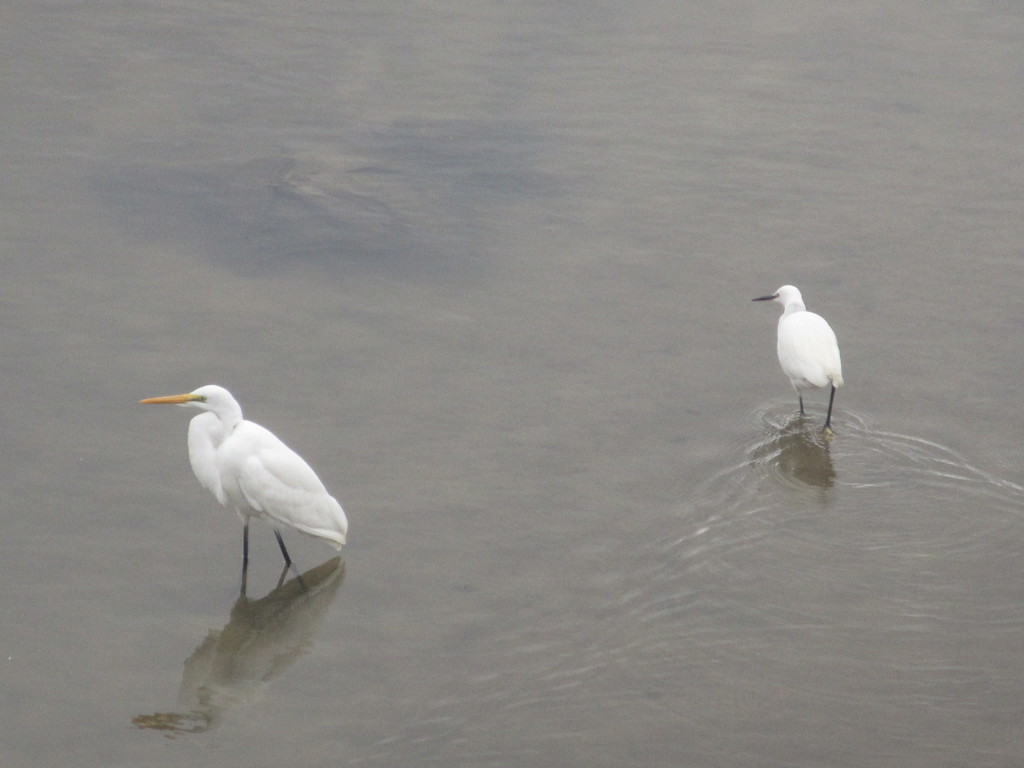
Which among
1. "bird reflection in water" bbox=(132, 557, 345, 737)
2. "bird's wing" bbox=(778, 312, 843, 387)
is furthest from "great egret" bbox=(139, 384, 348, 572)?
"bird's wing" bbox=(778, 312, 843, 387)

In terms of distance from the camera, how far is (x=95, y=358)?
770cm

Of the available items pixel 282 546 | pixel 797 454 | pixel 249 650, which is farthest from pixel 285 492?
pixel 797 454

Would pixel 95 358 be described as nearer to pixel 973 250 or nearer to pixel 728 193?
pixel 728 193

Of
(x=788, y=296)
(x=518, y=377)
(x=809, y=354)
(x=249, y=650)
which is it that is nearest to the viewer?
(x=249, y=650)

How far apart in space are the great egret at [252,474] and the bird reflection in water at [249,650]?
212 mm

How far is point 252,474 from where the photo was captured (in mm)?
5703

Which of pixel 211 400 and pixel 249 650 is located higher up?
pixel 211 400

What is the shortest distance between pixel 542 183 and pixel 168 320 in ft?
11.5

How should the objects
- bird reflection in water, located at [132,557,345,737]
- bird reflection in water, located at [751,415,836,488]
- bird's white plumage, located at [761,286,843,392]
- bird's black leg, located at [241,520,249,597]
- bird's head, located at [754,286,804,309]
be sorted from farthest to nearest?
bird's head, located at [754,286,804,309] < bird's white plumage, located at [761,286,843,392] < bird reflection in water, located at [751,415,836,488] < bird's black leg, located at [241,520,249,597] < bird reflection in water, located at [132,557,345,737]

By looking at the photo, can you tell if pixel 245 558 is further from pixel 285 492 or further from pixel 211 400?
pixel 211 400

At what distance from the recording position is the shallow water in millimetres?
5074

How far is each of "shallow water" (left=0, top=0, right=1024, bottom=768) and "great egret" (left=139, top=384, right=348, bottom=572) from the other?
326 millimetres

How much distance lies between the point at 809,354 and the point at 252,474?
3295 millimetres

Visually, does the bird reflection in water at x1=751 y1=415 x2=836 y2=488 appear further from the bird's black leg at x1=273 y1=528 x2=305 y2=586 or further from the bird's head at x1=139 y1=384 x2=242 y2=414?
the bird's head at x1=139 y1=384 x2=242 y2=414
